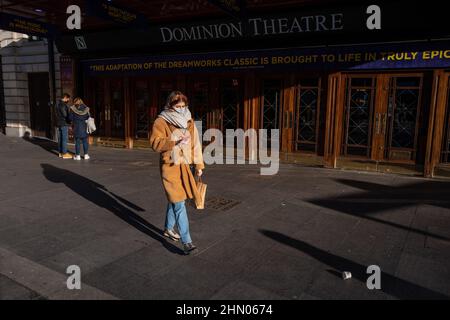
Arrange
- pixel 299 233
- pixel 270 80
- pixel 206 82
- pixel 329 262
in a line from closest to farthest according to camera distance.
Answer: pixel 329 262
pixel 299 233
pixel 270 80
pixel 206 82

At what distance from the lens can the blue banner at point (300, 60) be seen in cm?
804

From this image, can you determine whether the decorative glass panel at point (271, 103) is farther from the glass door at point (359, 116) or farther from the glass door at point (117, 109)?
the glass door at point (117, 109)

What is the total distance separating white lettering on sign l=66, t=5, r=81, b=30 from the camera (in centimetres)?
1072

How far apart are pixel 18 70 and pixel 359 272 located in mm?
15997

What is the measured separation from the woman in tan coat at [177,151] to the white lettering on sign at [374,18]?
5788mm

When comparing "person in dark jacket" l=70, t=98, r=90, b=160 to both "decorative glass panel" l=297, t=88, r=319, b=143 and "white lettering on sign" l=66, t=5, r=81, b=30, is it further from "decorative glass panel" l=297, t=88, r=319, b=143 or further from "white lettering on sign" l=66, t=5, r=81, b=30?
"decorative glass panel" l=297, t=88, r=319, b=143

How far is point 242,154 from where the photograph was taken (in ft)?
34.7

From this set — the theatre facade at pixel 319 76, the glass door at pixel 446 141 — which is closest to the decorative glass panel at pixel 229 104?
the theatre facade at pixel 319 76

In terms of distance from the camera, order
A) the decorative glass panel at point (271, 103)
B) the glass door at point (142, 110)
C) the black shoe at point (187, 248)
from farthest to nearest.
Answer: the glass door at point (142, 110) < the decorative glass panel at point (271, 103) < the black shoe at point (187, 248)

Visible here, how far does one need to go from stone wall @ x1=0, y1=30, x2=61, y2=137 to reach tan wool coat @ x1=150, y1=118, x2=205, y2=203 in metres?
11.8
